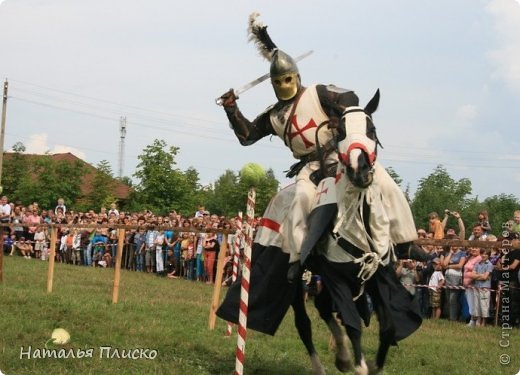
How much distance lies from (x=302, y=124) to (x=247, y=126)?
83 centimetres

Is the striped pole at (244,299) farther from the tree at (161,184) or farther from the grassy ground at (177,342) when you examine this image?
the tree at (161,184)

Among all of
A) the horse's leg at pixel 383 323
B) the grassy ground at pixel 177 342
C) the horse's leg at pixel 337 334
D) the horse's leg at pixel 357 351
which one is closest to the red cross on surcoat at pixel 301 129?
the horse's leg at pixel 337 334

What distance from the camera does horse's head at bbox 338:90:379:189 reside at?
5.12 m

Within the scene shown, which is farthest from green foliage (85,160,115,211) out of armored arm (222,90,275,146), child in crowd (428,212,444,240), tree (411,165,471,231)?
armored arm (222,90,275,146)

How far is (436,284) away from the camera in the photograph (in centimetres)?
1218

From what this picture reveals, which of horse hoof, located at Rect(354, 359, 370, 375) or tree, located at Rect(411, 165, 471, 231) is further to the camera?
tree, located at Rect(411, 165, 471, 231)

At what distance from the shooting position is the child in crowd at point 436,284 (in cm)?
1224

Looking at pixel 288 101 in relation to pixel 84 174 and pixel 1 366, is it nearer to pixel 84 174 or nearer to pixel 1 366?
pixel 1 366

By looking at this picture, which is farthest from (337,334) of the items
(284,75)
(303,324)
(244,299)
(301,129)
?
(284,75)

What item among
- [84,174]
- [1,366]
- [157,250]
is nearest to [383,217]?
[1,366]

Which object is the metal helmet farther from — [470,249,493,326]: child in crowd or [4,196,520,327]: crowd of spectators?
[470,249,493,326]: child in crowd

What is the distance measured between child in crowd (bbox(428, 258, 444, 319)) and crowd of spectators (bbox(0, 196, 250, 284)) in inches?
160

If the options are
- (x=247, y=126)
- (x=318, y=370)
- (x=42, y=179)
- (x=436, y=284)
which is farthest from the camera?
(x=42, y=179)

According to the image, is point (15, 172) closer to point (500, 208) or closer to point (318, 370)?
point (500, 208)
